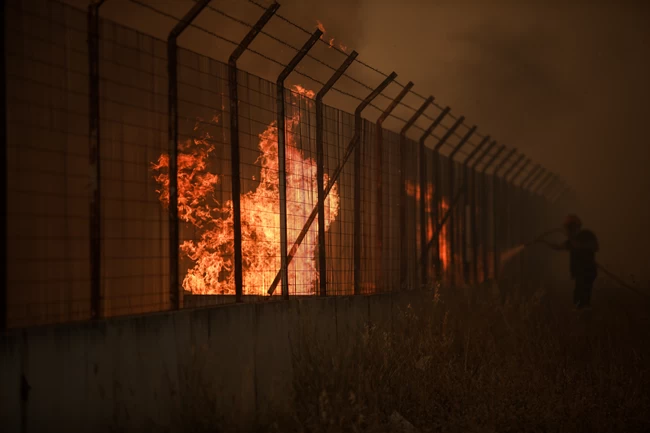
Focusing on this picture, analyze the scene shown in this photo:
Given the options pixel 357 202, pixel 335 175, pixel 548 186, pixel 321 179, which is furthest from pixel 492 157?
pixel 548 186

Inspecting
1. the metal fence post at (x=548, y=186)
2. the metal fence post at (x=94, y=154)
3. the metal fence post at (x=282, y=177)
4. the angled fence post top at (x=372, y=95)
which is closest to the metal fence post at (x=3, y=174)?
the metal fence post at (x=94, y=154)

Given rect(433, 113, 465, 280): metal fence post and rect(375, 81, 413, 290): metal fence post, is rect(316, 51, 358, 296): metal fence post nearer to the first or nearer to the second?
rect(375, 81, 413, 290): metal fence post

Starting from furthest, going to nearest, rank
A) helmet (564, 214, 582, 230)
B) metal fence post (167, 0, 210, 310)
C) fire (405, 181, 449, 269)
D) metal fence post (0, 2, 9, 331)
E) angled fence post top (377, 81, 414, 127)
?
helmet (564, 214, 582, 230) < fire (405, 181, 449, 269) < angled fence post top (377, 81, 414, 127) < metal fence post (167, 0, 210, 310) < metal fence post (0, 2, 9, 331)

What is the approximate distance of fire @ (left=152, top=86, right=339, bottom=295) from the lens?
6.14 m

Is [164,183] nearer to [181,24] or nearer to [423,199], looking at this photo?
[181,24]

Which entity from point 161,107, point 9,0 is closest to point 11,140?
point 9,0

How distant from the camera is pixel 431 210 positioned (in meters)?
12.0

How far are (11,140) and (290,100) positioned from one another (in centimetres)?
349

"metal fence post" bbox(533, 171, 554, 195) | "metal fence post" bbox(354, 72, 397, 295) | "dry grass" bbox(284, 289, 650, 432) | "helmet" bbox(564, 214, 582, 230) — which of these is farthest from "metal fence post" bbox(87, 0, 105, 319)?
"metal fence post" bbox(533, 171, 554, 195)

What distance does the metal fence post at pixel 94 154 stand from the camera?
486 cm

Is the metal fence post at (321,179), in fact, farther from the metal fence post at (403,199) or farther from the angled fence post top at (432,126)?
the angled fence post top at (432,126)

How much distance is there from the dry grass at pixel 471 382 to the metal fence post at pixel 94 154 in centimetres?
189

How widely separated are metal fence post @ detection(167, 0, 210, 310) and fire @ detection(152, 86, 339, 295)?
112mm

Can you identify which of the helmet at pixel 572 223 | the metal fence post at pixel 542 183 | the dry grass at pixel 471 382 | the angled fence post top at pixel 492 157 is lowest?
the dry grass at pixel 471 382
